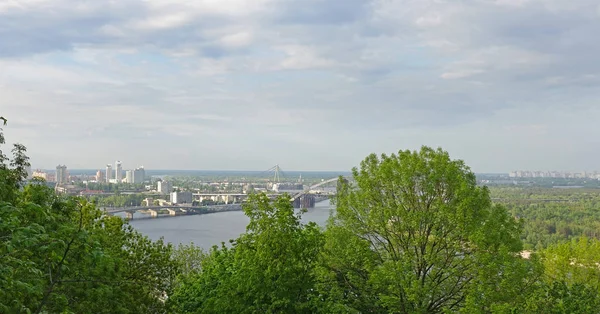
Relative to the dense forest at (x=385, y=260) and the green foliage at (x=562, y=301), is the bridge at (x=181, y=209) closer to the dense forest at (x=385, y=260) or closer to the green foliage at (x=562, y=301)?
the dense forest at (x=385, y=260)

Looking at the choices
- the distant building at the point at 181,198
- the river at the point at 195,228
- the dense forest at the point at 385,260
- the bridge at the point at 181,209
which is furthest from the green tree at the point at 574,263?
the distant building at the point at 181,198

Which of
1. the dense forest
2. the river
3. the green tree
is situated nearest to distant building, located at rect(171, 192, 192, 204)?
the river

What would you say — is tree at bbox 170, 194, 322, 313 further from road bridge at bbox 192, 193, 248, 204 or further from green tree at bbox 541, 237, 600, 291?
road bridge at bbox 192, 193, 248, 204

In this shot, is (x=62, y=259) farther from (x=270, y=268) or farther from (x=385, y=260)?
(x=385, y=260)

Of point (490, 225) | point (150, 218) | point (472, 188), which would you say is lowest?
point (150, 218)

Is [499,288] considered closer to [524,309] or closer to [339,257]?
[524,309]

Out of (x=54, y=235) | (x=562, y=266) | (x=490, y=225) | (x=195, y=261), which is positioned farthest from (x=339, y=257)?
(x=195, y=261)

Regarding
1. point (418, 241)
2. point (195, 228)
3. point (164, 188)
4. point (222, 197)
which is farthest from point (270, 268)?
point (164, 188)
